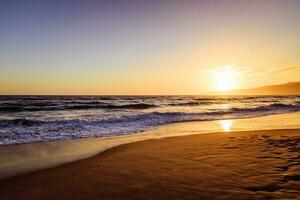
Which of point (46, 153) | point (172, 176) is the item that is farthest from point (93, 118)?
point (172, 176)

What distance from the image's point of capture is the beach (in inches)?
155

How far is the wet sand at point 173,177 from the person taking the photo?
3.93 meters

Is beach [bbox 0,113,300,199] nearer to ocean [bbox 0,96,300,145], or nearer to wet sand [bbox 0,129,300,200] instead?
wet sand [bbox 0,129,300,200]

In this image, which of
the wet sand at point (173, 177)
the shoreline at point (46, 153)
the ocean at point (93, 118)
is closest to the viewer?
the wet sand at point (173, 177)

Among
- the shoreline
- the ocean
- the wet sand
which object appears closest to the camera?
the wet sand

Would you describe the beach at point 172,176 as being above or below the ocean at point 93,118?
above

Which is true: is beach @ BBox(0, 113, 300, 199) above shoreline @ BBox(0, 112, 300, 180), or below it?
above

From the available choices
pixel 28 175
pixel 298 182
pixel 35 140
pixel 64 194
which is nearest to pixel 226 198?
pixel 298 182

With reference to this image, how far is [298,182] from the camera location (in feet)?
13.6

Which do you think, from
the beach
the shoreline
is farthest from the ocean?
the beach

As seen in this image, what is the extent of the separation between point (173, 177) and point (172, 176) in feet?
0.21

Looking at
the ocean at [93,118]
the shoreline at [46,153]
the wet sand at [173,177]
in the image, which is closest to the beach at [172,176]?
the wet sand at [173,177]

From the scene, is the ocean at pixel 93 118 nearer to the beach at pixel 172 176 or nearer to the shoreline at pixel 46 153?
the shoreline at pixel 46 153

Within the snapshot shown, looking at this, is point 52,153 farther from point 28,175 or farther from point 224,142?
point 224,142
